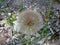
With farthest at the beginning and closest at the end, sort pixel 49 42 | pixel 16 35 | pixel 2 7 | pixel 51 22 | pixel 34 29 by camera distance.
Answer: pixel 2 7, pixel 51 22, pixel 16 35, pixel 49 42, pixel 34 29

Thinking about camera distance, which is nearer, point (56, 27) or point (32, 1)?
point (56, 27)

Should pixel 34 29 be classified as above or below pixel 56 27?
above

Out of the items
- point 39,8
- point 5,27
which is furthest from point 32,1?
point 5,27

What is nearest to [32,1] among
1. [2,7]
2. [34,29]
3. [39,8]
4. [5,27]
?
[39,8]

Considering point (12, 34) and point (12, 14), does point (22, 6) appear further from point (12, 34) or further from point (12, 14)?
point (12, 34)

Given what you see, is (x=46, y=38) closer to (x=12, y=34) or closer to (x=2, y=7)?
(x=12, y=34)

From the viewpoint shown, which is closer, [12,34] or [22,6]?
[12,34]

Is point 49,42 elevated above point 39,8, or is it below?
below

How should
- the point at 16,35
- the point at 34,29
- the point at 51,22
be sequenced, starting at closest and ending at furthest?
the point at 34,29, the point at 16,35, the point at 51,22

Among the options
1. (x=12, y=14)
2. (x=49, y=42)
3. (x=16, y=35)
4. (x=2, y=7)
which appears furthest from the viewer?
(x=2, y=7)
